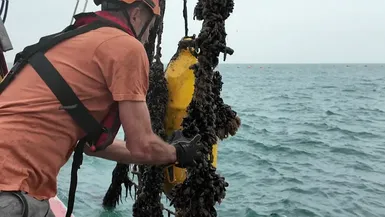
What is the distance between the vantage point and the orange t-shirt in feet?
7.32

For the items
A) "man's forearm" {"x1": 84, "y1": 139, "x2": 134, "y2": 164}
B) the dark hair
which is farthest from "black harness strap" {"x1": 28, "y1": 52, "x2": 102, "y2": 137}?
"man's forearm" {"x1": 84, "y1": 139, "x2": 134, "y2": 164}

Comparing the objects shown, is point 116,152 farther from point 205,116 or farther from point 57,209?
point 57,209

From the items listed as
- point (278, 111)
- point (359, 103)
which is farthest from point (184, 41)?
point (359, 103)

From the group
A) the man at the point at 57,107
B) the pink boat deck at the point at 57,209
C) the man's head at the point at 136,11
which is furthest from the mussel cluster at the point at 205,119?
the pink boat deck at the point at 57,209

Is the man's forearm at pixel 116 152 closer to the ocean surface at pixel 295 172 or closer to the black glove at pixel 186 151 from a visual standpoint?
the black glove at pixel 186 151

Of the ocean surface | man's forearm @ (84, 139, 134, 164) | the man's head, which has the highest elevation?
the man's head

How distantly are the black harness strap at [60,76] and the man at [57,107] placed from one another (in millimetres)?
23

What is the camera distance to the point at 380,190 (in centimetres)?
1070

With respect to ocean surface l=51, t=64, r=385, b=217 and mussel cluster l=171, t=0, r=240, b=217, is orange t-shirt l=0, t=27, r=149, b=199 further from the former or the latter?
ocean surface l=51, t=64, r=385, b=217

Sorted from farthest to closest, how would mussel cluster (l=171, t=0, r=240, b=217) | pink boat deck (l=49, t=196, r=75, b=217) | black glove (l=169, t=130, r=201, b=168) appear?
pink boat deck (l=49, t=196, r=75, b=217), mussel cluster (l=171, t=0, r=240, b=217), black glove (l=169, t=130, r=201, b=168)

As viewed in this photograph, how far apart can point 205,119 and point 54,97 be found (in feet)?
4.75

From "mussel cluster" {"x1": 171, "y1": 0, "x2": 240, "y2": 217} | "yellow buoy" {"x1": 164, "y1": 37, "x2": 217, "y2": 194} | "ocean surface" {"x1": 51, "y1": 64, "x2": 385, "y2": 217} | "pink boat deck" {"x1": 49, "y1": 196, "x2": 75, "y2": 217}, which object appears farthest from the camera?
"ocean surface" {"x1": 51, "y1": 64, "x2": 385, "y2": 217}

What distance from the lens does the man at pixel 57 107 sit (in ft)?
7.27

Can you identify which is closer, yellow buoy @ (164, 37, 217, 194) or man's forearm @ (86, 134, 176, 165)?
man's forearm @ (86, 134, 176, 165)
